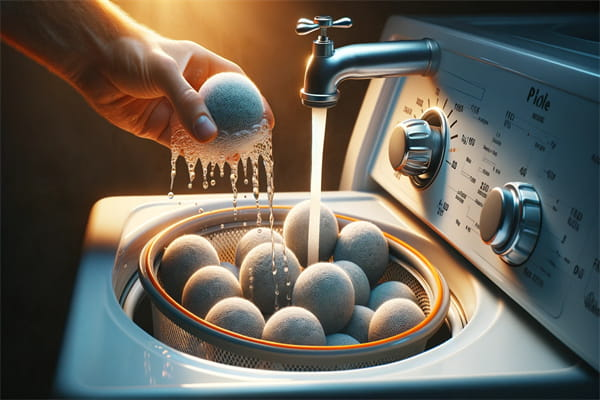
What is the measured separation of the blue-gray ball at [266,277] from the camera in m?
0.68

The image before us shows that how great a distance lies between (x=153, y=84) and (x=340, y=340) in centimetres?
37

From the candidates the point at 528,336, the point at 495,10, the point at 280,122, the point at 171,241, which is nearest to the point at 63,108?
the point at 280,122

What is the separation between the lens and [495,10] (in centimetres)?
112

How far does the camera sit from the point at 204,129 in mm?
615

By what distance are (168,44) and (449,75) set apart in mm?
373

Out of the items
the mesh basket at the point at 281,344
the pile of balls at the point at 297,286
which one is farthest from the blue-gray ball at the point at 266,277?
the mesh basket at the point at 281,344

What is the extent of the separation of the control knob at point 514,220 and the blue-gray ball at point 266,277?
0.23 m

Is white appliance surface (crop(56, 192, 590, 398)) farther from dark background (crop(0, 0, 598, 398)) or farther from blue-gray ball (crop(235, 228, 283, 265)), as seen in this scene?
dark background (crop(0, 0, 598, 398))

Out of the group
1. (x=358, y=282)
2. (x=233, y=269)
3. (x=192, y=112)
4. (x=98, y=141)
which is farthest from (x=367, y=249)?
(x=98, y=141)

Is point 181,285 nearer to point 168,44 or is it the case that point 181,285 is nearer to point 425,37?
point 168,44

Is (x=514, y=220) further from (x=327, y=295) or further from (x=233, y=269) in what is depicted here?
(x=233, y=269)

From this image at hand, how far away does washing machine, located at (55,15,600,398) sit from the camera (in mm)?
504

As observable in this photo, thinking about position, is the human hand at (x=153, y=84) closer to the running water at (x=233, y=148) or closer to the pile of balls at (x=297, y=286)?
the running water at (x=233, y=148)

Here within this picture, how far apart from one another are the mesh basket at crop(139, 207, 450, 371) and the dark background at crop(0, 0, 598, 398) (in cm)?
46
